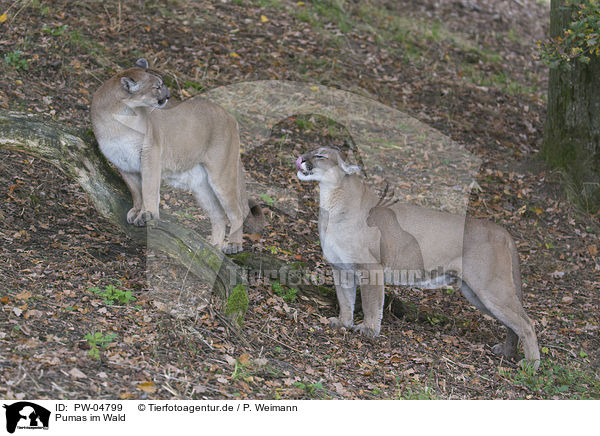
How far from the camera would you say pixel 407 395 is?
594 cm

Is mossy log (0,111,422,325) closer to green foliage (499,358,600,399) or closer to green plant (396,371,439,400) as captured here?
green plant (396,371,439,400)

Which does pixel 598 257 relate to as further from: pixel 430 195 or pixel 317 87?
pixel 317 87

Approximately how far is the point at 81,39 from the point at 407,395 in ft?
25.8

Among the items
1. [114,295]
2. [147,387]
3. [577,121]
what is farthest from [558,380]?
[577,121]

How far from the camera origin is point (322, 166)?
6.92m

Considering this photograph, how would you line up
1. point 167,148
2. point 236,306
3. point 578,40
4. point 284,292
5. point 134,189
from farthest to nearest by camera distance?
point 578,40 → point 284,292 → point 167,148 → point 134,189 → point 236,306

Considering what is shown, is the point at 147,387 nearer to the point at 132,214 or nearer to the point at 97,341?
the point at 97,341

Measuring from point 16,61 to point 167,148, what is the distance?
3.87 m

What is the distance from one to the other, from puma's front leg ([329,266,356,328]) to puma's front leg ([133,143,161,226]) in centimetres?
199

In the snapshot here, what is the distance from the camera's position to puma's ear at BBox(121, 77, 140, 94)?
22.7ft
